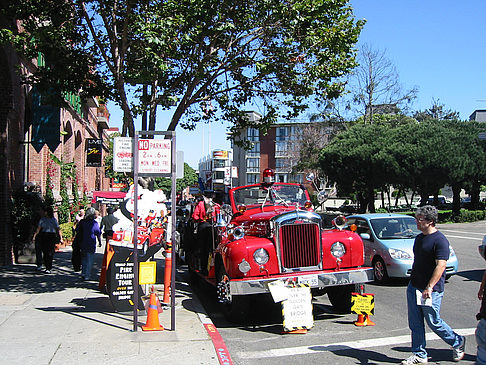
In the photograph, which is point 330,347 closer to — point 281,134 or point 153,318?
point 153,318

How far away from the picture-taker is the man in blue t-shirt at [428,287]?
5301 mm

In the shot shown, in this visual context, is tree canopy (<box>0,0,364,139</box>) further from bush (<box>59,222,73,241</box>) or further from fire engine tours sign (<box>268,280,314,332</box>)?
bush (<box>59,222,73,241</box>)

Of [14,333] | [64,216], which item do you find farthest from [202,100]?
[64,216]

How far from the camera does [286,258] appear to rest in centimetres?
742

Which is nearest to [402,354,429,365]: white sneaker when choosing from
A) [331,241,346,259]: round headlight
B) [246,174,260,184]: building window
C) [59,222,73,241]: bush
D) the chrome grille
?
the chrome grille

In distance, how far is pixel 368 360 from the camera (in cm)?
586

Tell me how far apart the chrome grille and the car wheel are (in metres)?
3.97

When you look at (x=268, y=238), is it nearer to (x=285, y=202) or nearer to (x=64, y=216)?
(x=285, y=202)

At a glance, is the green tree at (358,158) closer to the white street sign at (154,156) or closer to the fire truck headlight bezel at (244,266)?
the fire truck headlight bezel at (244,266)

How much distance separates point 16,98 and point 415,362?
12.6m

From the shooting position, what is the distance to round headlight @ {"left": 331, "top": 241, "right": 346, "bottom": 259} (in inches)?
305

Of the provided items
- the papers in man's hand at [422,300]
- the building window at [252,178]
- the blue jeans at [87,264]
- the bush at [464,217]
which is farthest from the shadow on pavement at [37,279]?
the building window at [252,178]

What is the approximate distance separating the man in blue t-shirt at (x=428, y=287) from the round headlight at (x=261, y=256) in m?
2.36

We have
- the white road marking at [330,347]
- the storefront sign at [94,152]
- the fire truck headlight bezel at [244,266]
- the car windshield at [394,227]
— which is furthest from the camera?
the storefront sign at [94,152]
